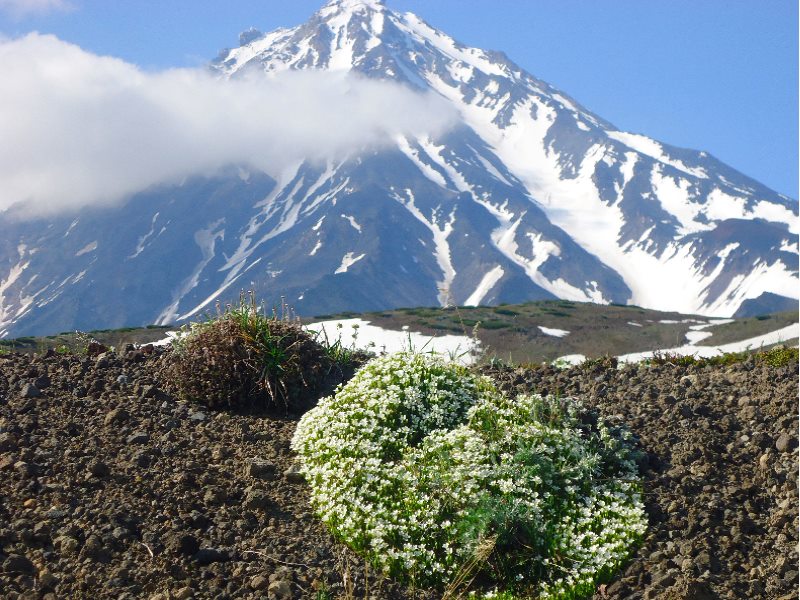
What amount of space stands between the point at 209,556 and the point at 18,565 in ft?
4.28

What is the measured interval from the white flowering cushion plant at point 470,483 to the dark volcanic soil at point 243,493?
21 centimetres

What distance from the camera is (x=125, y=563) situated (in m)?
6.39

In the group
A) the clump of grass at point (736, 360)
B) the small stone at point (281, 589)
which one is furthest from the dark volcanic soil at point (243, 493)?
the clump of grass at point (736, 360)

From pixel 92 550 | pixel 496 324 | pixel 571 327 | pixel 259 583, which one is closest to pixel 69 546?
pixel 92 550

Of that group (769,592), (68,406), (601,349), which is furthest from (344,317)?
(769,592)

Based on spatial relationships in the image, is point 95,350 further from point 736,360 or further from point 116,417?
point 736,360

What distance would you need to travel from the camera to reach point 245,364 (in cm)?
958

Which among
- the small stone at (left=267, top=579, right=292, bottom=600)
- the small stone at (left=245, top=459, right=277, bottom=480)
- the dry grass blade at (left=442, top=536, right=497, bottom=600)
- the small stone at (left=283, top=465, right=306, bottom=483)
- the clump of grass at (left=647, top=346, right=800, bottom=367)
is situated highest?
the clump of grass at (left=647, top=346, right=800, bottom=367)

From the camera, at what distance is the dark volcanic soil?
638 cm

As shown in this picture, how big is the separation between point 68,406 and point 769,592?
6.73m

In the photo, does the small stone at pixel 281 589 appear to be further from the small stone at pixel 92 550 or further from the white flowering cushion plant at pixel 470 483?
the small stone at pixel 92 550

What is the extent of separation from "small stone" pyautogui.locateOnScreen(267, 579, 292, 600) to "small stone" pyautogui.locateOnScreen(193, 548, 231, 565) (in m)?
0.54

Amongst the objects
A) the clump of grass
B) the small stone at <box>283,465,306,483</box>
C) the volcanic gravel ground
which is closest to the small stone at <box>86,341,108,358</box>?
the small stone at <box>283,465,306,483</box>

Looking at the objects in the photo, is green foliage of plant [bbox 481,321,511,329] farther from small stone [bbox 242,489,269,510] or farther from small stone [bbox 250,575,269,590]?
small stone [bbox 250,575,269,590]
